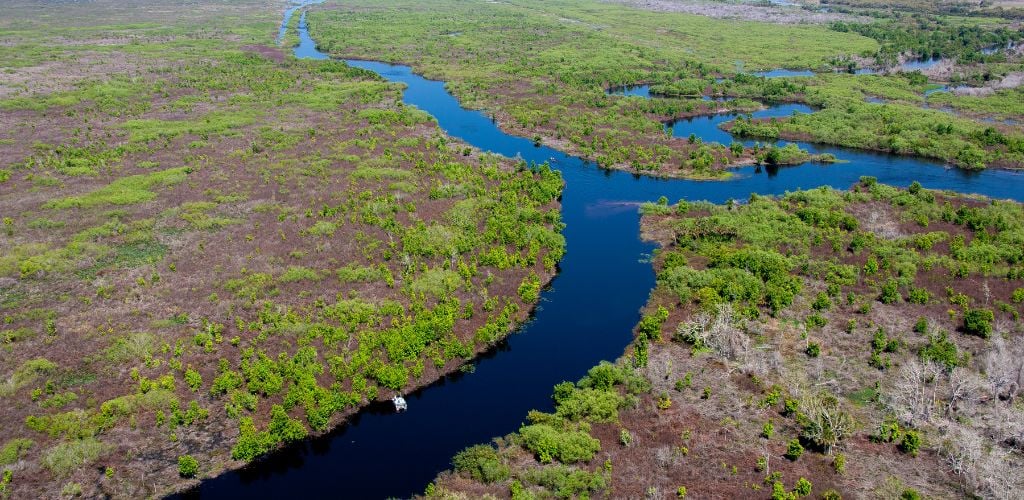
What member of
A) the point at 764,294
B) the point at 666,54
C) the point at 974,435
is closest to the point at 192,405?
the point at 764,294

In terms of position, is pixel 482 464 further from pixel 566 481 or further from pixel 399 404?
pixel 399 404

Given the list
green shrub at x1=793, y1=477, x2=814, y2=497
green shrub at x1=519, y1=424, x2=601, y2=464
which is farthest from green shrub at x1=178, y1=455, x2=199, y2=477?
green shrub at x1=793, y1=477, x2=814, y2=497

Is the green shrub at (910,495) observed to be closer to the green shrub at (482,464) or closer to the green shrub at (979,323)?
the green shrub at (482,464)

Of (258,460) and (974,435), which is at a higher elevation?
(974,435)

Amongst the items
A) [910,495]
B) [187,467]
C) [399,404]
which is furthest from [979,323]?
[187,467]

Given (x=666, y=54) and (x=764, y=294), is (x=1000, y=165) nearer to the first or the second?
(x=764, y=294)

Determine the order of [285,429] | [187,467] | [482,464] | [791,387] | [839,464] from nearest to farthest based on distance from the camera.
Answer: [187,467] < [839,464] < [482,464] < [285,429] < [791,387]
